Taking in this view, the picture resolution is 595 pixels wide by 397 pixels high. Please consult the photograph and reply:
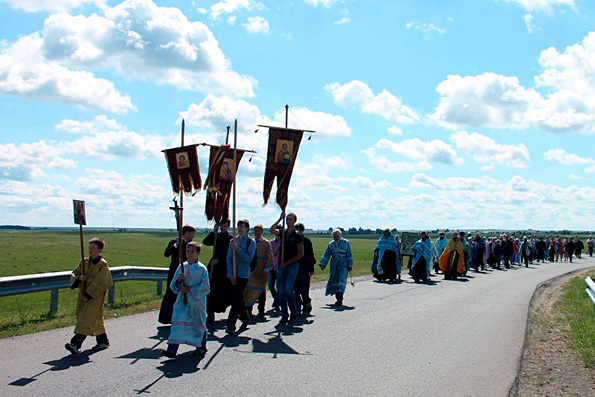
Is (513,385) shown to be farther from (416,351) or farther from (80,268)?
(80,268)

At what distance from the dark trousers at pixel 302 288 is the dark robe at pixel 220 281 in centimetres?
179

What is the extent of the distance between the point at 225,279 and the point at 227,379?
4.28 metres

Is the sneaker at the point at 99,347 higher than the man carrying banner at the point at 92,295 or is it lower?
lower

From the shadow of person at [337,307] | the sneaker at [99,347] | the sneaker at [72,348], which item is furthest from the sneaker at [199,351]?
the shadow of person at [337,307]

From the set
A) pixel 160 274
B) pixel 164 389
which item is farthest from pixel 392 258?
pixel 164 389

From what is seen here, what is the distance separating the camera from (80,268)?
845 centimetres

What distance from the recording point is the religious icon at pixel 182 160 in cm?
1287

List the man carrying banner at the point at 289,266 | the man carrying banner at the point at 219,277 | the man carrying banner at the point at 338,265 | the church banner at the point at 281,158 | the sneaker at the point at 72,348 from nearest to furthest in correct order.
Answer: the sneaker at the point at 72,348, the man carrying banner at the point at 219,277, the man carrying banner at the point at 289,266, the church banner at the point at 281,158, the man carrying banner at the point at 338,265

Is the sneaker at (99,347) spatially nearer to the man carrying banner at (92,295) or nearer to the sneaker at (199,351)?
the man carrying banner at (92,295)

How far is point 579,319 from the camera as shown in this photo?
11820 mm

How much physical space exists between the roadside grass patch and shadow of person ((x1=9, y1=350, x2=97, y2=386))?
6.12m

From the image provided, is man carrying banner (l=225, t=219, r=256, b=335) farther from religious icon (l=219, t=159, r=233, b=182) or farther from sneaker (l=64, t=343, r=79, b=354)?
religious icon (l=219, t=159, r=233, b=182)

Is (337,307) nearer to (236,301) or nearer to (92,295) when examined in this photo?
(236,301)

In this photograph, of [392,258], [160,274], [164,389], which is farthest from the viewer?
[392,258]
